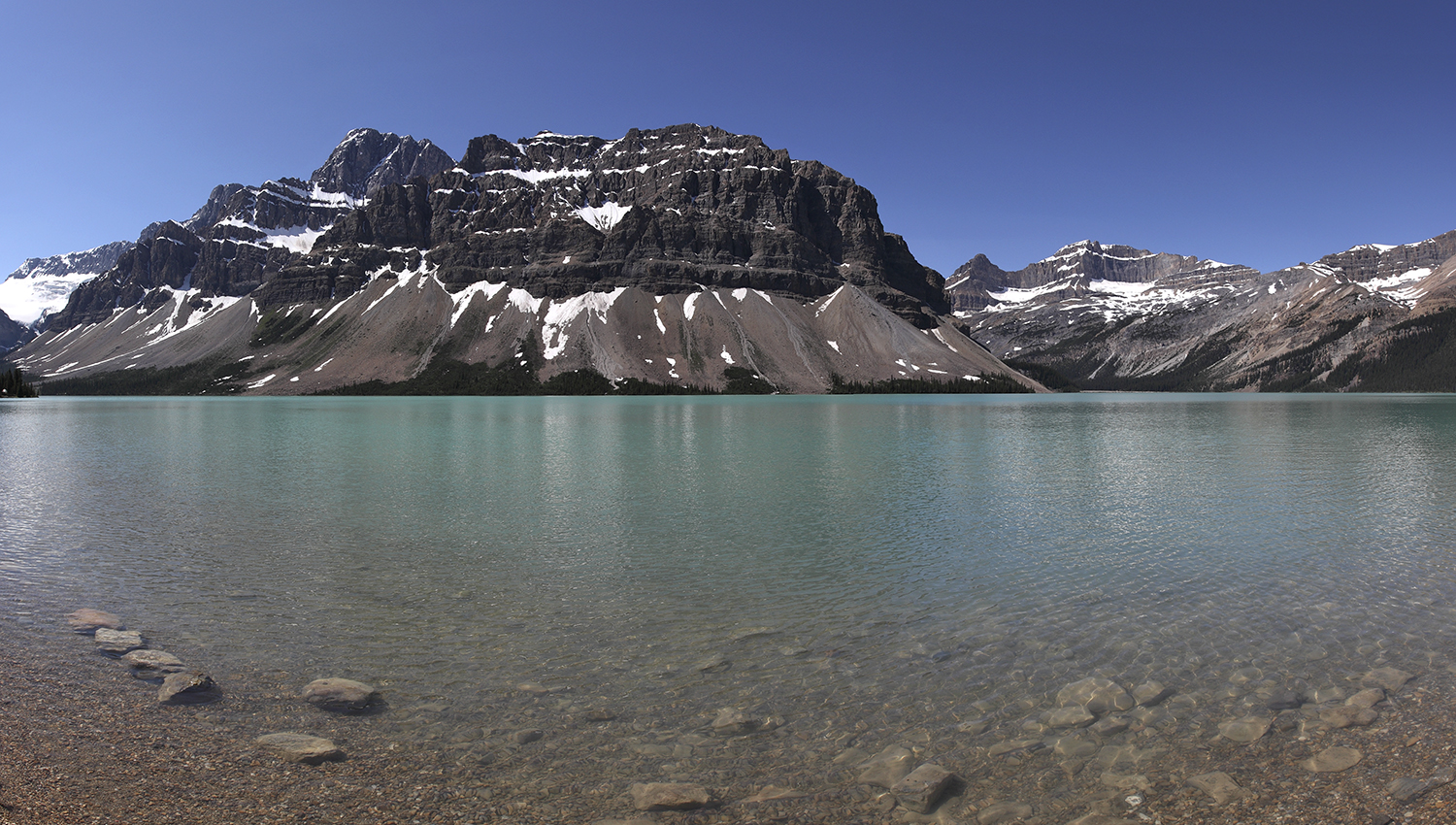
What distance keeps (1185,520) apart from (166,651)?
111 ft

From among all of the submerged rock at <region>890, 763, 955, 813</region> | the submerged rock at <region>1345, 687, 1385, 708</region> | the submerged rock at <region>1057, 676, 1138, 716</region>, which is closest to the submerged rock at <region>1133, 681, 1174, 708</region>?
the submerged rock at <region>1057, 676, 1138, 716</region>

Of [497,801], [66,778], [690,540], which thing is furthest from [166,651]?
[690,540]

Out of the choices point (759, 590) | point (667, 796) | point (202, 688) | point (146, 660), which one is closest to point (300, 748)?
point (202, 688)

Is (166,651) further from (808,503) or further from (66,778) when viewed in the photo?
(808,503)

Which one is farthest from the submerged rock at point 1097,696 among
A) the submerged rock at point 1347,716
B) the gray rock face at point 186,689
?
the gray rock face at point 186,689

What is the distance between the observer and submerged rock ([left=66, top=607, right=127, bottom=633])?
17.1 m

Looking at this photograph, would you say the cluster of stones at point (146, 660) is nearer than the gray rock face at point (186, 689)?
No

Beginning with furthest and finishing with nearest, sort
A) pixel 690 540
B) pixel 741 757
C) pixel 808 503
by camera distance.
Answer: pixel 808 503, pixel 690 540, pixel 741 757

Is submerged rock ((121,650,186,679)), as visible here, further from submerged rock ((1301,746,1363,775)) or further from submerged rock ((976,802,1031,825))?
submerged rock ((1301,746,1363,775))

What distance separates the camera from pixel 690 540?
1069 inches

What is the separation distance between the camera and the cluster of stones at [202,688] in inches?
451

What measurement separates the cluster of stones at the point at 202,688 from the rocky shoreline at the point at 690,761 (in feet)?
0.17

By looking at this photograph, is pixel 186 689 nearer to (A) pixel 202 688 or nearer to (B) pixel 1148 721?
(A) pixel 202 688

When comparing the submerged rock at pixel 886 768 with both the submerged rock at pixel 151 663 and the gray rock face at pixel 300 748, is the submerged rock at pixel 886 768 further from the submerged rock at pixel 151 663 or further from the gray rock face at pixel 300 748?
the submerged rock at pixel 151 663
